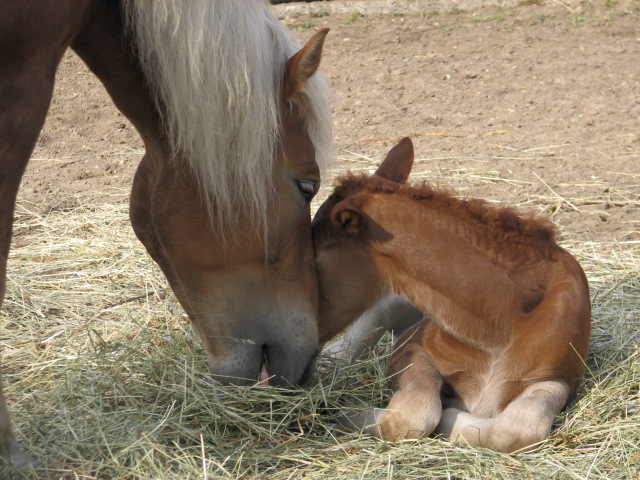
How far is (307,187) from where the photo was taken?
2.75m

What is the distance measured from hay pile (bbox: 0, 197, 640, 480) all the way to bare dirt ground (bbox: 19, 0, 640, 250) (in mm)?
1372

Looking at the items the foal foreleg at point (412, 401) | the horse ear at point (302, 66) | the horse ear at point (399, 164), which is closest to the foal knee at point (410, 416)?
the foal foreleg at point (412, 401)

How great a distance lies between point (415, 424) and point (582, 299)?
27.8 inches

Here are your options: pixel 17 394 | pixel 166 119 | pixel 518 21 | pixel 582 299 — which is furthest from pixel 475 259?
pixel 518 21

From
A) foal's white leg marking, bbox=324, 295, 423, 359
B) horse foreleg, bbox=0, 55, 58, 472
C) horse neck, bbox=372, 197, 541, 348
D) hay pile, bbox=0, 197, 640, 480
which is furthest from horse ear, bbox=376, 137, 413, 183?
horse foreleg, bbox=0, 55, 58, 472

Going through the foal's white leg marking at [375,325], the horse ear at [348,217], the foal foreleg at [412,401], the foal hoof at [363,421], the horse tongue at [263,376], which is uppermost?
the horse ear at [348,217]

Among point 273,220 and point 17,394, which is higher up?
point 273,220

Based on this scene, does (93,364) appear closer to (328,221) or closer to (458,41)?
(328,221)

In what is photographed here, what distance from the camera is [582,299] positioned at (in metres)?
2.83

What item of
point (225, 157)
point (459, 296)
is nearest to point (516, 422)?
point (459, 296)

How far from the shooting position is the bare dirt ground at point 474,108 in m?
5.24

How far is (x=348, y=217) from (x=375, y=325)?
0.84 m

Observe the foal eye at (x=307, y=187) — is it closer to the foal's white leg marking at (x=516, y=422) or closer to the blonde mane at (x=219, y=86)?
the blonde mane at (x=219, y=86)

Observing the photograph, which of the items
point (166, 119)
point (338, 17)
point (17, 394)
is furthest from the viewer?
point (338, 17)
